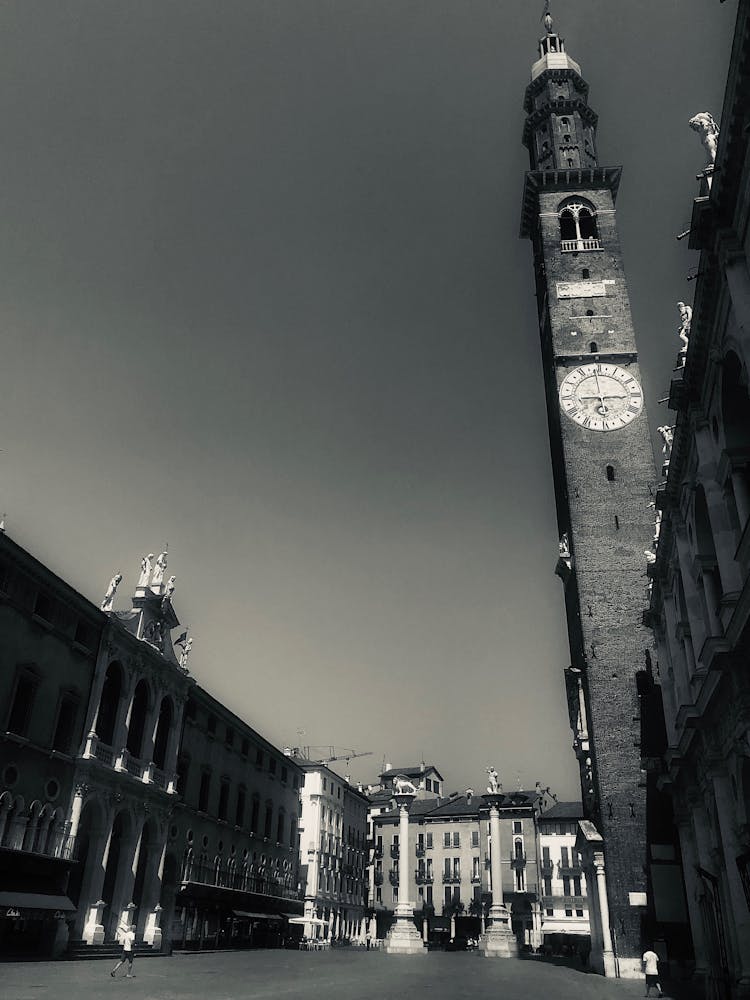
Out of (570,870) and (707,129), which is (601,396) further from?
(570,870)

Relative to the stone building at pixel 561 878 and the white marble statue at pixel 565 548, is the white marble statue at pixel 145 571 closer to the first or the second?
the white marble statue at pixel 565 548

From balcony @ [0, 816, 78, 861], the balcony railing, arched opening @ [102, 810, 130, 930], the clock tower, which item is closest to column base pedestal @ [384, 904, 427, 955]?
the balcony railing

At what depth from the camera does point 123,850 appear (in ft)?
123

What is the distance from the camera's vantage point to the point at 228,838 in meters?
49.5

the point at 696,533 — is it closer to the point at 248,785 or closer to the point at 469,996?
the point at 469,996

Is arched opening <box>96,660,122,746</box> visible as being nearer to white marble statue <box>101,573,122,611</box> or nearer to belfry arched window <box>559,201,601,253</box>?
white marble statue <box>101,573,122,611</box>

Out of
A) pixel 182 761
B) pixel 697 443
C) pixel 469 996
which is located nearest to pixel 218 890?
pixel 182 761

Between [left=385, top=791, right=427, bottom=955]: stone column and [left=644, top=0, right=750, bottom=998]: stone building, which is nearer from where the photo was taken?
[left=644, top=0, right=750, bottom=998]: stone building

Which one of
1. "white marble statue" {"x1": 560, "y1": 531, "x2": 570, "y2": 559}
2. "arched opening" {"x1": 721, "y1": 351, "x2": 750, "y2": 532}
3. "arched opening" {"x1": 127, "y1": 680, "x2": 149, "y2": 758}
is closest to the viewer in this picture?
"arched opening" {"x1": 721, "y1": 351, "x2": 750, "y2": 532}

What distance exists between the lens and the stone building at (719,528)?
15.4 m

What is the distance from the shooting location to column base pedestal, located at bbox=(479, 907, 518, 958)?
51.4 meters

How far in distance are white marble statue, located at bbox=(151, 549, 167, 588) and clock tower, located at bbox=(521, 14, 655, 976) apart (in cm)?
2249

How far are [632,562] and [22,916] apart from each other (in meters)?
31.3

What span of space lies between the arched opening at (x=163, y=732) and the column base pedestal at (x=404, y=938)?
21.6 m
